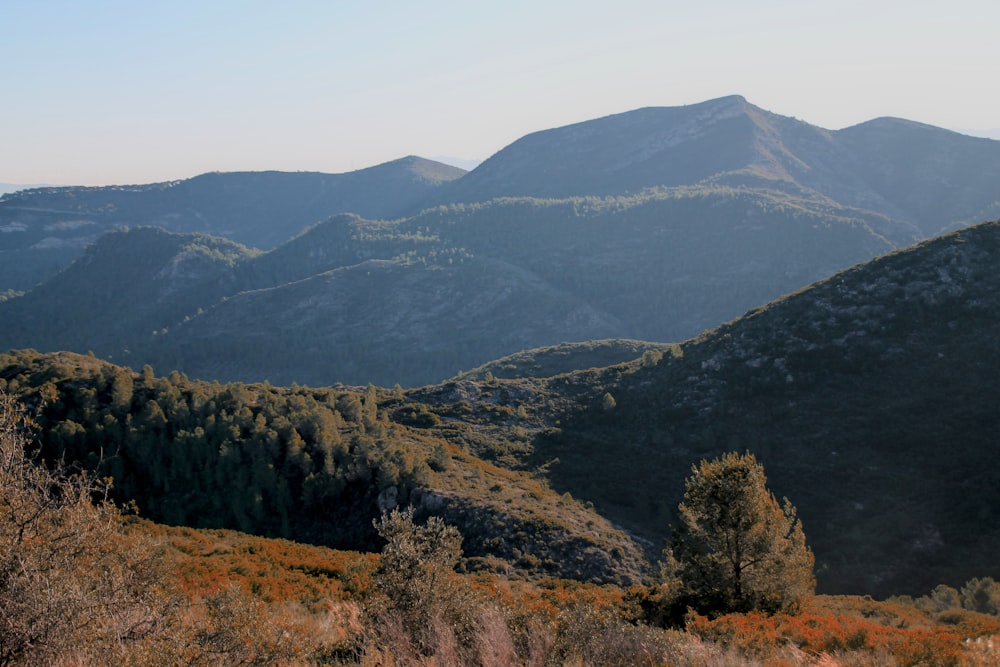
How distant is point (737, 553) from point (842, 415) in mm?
47191

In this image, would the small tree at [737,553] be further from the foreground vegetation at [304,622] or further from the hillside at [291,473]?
the hillside at [291,473]

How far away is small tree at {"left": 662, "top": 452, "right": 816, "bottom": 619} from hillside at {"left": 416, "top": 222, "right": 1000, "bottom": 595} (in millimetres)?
21965

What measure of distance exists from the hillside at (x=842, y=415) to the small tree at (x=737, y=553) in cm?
2196

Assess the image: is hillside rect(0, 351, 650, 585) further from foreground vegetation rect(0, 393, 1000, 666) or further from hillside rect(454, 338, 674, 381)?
hillside rect(454, 338, 674, 381)

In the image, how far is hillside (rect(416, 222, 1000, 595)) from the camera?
46688 millimetres

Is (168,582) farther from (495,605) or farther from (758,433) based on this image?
(758,433)

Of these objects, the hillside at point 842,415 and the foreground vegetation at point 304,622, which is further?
the hillside at point 842,415

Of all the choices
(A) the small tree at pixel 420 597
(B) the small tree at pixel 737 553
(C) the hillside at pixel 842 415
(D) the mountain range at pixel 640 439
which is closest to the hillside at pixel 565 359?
(C) the hillside at pixel 842 415

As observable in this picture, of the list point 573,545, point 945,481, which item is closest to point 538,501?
point 573,545

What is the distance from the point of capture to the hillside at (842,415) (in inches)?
1838

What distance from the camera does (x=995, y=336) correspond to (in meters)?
63.8

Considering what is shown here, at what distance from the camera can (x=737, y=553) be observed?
22.8 metres

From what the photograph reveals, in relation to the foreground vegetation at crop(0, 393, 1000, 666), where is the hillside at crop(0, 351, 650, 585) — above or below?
below

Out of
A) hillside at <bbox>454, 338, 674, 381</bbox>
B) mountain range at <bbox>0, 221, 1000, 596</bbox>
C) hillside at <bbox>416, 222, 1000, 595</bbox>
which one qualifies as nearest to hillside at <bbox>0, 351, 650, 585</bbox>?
mountain range at <bbox>0, 221, 1000, 596</bbox>
